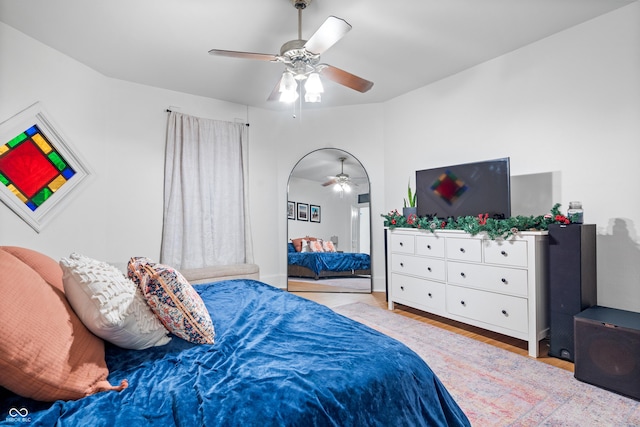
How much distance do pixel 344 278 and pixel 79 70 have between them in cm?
385

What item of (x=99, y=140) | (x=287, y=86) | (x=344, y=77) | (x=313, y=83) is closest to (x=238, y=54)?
(x=287, y=86)

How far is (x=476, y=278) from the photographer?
286 cm

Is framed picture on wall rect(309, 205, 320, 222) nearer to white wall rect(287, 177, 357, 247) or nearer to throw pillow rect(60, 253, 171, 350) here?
white wall rect(287, 177, 357, 247)

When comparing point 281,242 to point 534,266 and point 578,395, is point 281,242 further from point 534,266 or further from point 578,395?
point 578,395

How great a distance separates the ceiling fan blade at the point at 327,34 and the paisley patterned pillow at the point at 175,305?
1.58m

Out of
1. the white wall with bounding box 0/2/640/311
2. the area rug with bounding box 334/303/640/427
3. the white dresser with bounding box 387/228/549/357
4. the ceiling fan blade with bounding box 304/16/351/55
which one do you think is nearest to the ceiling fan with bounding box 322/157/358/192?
the white wall with bounding box 0/2/640/311

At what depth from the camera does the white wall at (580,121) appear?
2.44m

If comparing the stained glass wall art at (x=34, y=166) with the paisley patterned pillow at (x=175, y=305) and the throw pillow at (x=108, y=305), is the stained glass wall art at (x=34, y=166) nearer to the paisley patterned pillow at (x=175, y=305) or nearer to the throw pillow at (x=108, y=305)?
the throw pillow at (x=108, y=305)

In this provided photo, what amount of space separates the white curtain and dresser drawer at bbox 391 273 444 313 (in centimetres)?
202

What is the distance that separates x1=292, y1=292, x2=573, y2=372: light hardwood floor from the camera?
2479mm

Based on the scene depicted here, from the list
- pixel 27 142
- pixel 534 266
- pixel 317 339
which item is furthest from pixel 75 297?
pixel 534 266

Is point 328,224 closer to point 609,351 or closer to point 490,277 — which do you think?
point 490,277

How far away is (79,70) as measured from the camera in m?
3.18

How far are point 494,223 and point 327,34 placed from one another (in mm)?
1938
